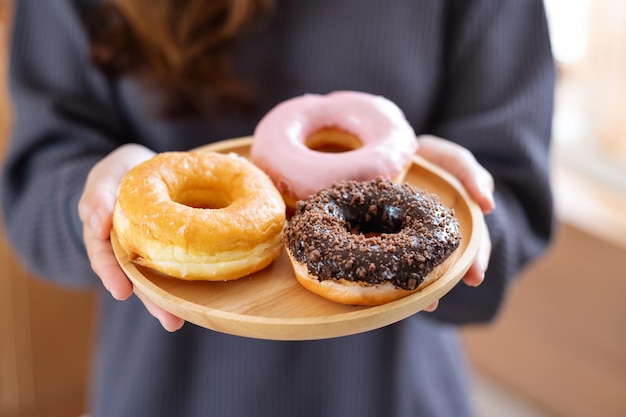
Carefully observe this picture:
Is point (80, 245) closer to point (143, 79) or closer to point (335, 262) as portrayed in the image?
point (143, 79)

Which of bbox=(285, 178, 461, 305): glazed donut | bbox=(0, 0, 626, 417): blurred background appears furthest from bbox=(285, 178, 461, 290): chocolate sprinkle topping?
bbox=(0, 0, 626, 417): blurred background

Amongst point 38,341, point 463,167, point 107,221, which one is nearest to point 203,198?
point 107,221

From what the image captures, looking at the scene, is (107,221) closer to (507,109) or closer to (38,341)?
(507,109)

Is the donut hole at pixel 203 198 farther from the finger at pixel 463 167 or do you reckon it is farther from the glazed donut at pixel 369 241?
the finger at pixel 463 167

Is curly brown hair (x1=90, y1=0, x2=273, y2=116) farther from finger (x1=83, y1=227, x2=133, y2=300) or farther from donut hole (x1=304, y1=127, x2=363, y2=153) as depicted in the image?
finger (x1=83, y1=227, x2=133, y2=300)

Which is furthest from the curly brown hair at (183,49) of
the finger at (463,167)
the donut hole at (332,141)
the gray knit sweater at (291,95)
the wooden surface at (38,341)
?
the wooden surface at (38,341)

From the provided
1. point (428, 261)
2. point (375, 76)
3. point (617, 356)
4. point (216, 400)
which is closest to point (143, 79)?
point (375, 76)

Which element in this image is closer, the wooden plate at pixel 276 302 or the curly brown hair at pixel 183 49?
the wooden plate at pixel 276 302
